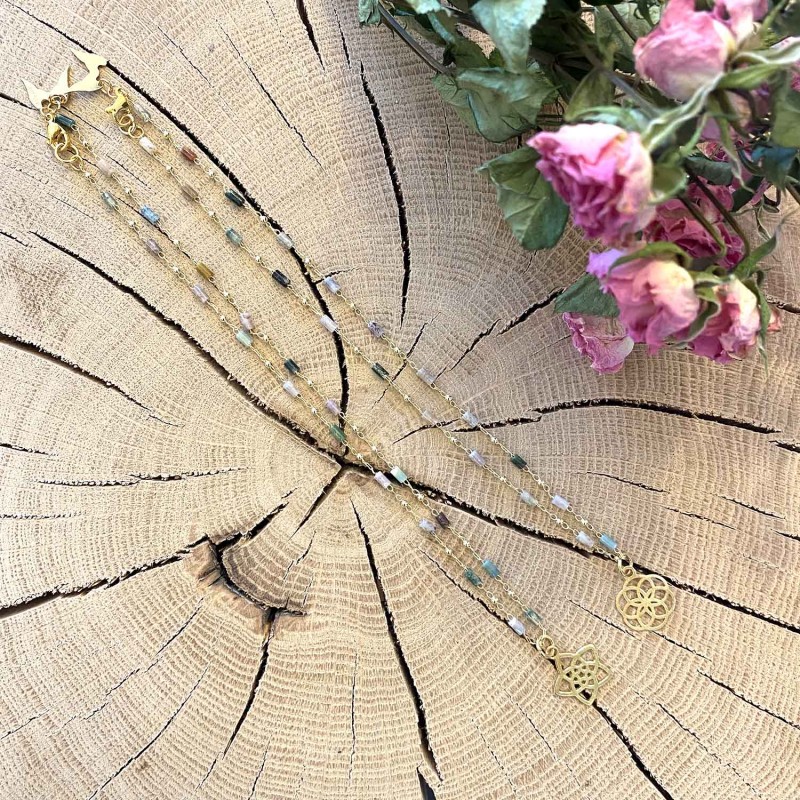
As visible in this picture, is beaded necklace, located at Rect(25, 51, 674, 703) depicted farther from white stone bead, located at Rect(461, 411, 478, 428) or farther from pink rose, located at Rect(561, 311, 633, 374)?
pink rose, located at Rect(561, 311, 633, 374)

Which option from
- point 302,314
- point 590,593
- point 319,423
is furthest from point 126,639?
point 590,593

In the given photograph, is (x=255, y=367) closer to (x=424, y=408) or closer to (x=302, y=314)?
(x=302, y=314)

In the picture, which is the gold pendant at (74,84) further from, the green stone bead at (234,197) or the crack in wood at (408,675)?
the crack in wood at (408,675)

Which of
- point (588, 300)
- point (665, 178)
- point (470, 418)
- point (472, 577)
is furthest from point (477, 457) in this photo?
point (665, 178)

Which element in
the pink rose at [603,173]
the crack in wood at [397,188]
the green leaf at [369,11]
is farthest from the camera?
the crack in wood at [397,188]

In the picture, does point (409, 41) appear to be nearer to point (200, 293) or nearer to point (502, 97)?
point (502, 97)

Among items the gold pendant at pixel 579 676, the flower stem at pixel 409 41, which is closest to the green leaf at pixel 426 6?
the flower stem at pixel 409 41
